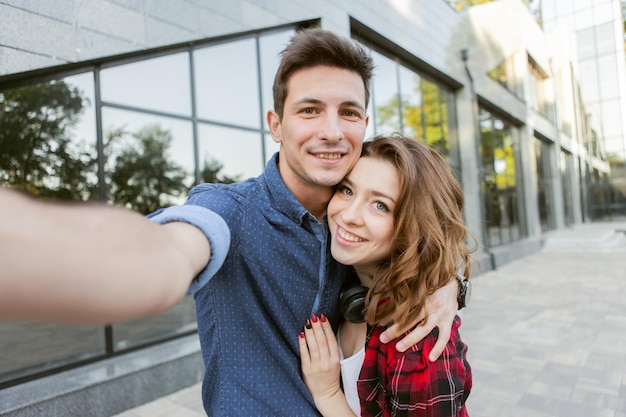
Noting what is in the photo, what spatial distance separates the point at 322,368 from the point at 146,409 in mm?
2958

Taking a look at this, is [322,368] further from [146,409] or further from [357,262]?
[146,409]

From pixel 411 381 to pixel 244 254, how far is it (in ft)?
2.18

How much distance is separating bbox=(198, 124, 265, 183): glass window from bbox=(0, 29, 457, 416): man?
4.38 meters

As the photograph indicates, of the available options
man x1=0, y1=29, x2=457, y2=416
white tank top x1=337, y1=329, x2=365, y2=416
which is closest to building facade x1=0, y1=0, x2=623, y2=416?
man x1=0, y1=29, x2=457, y2=416

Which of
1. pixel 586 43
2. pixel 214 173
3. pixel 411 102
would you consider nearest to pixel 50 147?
pixel 214 173

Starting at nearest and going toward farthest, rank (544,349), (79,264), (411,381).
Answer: (79,264) < (411,381) < (544,349)

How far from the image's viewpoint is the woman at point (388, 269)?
Answer: 1.39 meters

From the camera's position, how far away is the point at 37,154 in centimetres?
559

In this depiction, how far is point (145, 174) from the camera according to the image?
1135 cm

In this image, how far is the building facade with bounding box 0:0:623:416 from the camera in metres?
3.49

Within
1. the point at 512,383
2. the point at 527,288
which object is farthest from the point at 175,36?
the point at 527,288

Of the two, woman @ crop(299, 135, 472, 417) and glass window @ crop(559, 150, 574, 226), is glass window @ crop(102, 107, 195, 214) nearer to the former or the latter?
woman @ crop(299, 135, 472, 417)

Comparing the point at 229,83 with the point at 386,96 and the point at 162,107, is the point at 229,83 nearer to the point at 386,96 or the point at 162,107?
the point at 162,107

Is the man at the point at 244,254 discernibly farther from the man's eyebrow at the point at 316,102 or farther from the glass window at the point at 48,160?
the glass window at the point at 48,160
